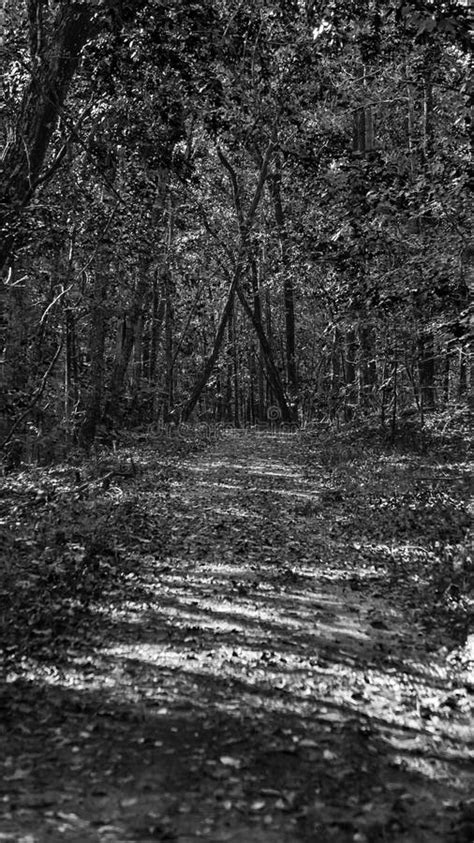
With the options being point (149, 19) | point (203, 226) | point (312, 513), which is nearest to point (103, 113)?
point (149, 19)

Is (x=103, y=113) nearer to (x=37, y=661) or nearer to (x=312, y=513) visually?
(x=312, y=513)

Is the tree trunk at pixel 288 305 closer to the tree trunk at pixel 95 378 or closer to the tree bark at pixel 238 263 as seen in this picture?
the tree bark at pixel 238 263

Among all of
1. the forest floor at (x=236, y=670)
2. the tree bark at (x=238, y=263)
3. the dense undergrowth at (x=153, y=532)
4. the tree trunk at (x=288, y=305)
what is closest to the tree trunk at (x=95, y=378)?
the dense undergrowth at (x=153, y=532)

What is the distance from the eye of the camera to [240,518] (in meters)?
9.82

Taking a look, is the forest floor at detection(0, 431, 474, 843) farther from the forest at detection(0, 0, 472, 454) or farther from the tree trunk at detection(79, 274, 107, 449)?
the tree trunk at detection(79, 274, 107, 449)

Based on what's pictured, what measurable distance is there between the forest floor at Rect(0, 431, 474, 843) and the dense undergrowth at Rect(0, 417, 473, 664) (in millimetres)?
36

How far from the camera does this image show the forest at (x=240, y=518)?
371 centimetres

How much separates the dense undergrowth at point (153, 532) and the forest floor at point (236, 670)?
0.04m

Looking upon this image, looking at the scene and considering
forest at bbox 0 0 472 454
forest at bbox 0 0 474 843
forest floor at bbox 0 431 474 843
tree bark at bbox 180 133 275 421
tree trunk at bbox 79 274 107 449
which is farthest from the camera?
tree bark at bbox 180 133 275 421

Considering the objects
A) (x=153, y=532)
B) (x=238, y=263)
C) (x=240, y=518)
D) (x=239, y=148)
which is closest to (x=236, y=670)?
(x=153, y=532)

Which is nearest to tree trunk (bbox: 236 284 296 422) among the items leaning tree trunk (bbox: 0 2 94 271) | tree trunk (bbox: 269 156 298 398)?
tree trunk (bbox: 269 156 298 398)

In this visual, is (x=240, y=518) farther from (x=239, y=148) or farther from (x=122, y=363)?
(x=122, y=363)

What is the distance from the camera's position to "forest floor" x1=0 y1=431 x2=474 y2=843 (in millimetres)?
3408

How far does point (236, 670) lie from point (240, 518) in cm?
475
